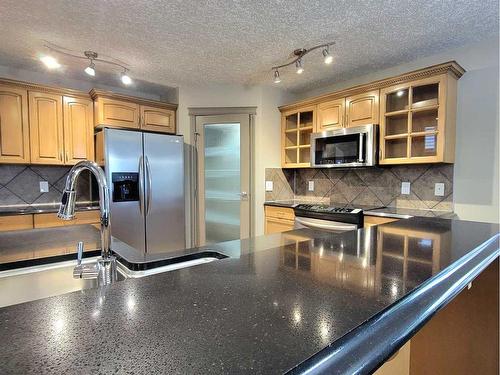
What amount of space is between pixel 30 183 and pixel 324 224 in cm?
328

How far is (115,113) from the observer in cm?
329

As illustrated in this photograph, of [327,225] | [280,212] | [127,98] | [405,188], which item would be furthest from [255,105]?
[405,188]

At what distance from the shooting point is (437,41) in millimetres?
2500

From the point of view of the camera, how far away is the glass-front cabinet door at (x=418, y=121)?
8.11 feet

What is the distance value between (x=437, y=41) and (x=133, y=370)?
10.5ft

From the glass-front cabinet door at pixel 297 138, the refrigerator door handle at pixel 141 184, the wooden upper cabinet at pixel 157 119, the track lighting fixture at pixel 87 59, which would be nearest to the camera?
the track lighting fixture at pixel 87 59

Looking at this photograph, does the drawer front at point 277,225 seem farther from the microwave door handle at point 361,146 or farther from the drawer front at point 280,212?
the microwave door handle at point 361,146

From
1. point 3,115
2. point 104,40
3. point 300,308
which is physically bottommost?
point 300,308

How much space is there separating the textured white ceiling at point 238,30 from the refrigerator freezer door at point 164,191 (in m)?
0.86

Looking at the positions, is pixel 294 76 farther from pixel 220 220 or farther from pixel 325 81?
pixel 220 220

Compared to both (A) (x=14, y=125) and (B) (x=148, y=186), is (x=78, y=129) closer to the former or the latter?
(A) (x=14, y=125)

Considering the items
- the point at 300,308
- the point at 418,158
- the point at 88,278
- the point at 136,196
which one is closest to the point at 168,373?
the point at 300,308

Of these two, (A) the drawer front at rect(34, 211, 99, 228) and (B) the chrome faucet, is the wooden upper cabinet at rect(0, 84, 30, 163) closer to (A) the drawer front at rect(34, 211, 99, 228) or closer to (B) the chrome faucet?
(A) the drawer front at rect(34, 211, 99, 228)

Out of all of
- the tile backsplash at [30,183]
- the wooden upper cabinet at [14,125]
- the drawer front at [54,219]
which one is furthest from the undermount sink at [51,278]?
the tile backsplash at [30,183]
